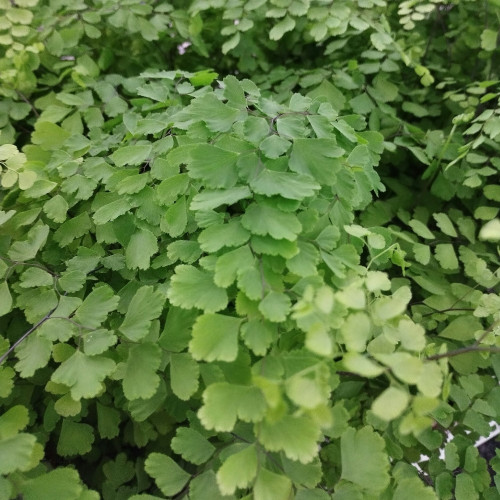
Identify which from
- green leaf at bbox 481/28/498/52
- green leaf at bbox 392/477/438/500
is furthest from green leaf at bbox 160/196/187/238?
green leaf at bbox 481/28/498/52

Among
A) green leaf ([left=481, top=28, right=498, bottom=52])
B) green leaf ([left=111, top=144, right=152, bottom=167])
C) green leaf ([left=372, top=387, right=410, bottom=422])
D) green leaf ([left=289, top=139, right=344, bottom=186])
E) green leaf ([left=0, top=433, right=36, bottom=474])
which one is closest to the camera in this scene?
green leaf ([left=372, top=387, right=410, bottom=422])

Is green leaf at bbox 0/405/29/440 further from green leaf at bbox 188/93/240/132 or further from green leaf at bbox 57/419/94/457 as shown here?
green leaf at bbox 188/93/240/132

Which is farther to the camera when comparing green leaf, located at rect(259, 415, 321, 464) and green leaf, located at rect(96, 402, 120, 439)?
green leaf, located at rect(96, 402, 120, 439)

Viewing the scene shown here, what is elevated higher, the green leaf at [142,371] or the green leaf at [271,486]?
the green leaf at [142,371]

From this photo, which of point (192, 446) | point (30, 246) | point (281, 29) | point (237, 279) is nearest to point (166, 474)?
point (192, 446)

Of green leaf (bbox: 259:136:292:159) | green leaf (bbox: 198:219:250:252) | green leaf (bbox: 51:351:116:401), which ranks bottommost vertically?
green leaf (bbox: 51:351:116:401)

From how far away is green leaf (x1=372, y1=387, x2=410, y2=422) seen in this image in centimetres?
40

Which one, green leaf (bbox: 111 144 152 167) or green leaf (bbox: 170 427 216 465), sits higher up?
green leaf (bbox: 111 144 152 167)

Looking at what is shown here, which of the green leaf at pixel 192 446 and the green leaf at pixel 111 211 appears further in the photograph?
the green leaf at pixel 111 211

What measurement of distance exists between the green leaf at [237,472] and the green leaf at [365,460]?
0.48 ft

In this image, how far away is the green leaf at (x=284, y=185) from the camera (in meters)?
0.55

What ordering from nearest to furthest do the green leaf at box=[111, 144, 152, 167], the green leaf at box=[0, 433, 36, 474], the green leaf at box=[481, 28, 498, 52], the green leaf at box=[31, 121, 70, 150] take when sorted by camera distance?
1. the green leaf at box=[0, 433, 36, 474]
2. the green leaf at box=[111, 144, 152, 167]
3. the green leaf at box=[31, 121, 70, 150]
4. the green leaf at box=[481, 28, 498, 52]

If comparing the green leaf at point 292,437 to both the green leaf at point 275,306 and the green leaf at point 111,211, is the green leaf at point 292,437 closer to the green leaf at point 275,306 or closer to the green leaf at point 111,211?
the green leaf at point 275,306

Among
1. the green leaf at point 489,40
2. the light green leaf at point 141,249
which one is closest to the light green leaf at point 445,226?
the green leaf at point 489,40
